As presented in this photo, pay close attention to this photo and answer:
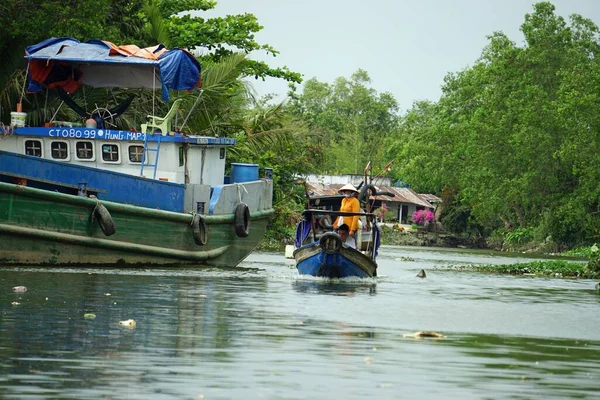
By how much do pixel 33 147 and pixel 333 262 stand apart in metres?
6.74

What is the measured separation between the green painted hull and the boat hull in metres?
2.85

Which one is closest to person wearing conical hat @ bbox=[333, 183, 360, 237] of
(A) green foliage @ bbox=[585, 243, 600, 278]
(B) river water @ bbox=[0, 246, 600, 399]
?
(B) river water @ bbox=[0, 246, 600, 399]

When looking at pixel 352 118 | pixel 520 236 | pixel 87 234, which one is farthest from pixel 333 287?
pixel 352 118

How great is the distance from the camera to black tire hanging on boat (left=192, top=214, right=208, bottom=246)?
27394 mm

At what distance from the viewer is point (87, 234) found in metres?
25.0

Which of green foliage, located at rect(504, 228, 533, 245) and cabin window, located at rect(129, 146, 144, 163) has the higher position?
cabin window, located at rect(129, 146, 144, 163)

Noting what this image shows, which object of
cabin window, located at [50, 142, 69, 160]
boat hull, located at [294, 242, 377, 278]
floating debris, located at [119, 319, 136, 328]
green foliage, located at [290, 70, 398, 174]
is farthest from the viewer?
green foliage, located at [290, 70, 398, 174]

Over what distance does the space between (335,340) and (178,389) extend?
4274 mm

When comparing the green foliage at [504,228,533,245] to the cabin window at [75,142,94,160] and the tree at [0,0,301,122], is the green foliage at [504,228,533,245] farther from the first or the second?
the cabin window at [75,142,94,160]

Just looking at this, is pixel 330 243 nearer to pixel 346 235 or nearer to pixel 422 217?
pixel 346 235

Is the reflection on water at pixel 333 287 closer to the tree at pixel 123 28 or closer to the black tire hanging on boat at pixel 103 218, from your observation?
the black tire hanging on boat at pixel 103 218

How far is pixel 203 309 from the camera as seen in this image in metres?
17.6

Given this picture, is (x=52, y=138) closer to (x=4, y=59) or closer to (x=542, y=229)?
(x=4, y=59)

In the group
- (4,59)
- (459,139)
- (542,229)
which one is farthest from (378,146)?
(4,59)
